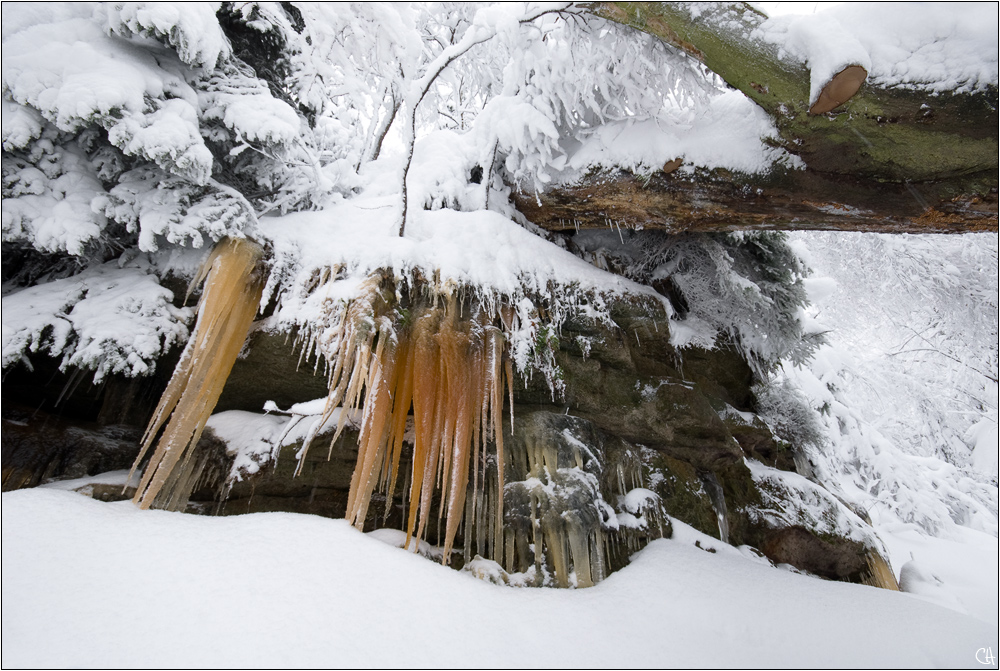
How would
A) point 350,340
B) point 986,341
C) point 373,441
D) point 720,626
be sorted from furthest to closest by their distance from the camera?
point 986,341 < point 350,340 < point 373,441 < point 720,626

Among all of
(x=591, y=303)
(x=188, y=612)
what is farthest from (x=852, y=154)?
(x=188, y=612)

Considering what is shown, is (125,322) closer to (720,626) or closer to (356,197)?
(356,197)

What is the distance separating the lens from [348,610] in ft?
6.32

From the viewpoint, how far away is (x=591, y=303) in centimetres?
408

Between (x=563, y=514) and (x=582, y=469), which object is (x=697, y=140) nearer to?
(x=582, y=469)

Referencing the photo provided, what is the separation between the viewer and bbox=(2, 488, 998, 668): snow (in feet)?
5.26

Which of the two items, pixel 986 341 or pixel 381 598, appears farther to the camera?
pixel 986 341

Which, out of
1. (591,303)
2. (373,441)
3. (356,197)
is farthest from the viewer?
(356,197)

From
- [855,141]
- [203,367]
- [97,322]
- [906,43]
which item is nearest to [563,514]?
[203,367]

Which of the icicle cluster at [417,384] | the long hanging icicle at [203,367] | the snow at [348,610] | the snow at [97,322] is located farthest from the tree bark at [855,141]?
the snow at [97,322]

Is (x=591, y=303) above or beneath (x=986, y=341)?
beneath

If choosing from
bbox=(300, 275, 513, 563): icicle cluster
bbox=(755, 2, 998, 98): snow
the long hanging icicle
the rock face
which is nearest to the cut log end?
bbox=(755, 2, 998, 98): snow

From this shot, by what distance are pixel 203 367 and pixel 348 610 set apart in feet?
6.80

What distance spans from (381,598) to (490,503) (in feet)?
4.36
